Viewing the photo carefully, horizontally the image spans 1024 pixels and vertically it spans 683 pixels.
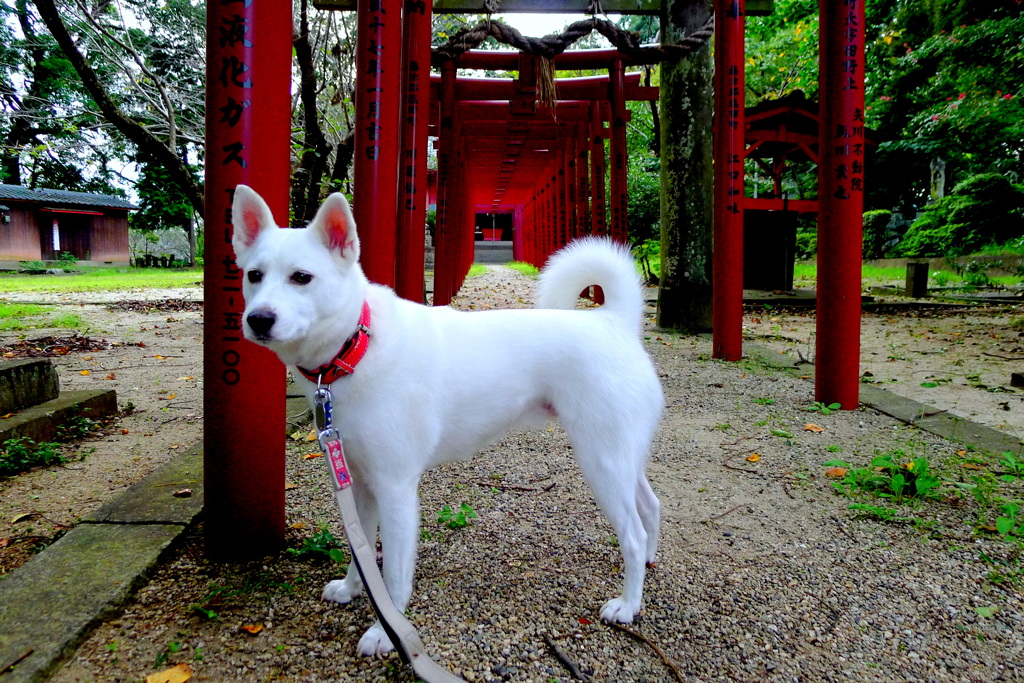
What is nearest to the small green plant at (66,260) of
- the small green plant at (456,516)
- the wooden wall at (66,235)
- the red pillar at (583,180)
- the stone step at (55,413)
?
the wooden wall at (66,235)

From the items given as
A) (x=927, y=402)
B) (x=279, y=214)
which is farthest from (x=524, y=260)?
(x=279, y=214)

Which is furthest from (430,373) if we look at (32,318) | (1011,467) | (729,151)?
(32,318)

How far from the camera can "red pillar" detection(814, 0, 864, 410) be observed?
4.32 m

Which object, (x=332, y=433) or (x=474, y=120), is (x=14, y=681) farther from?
(x=474, y=120)

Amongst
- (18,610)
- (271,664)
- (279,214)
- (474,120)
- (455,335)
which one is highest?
(474,120)

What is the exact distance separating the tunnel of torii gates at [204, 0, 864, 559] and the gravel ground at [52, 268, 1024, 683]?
0.41m

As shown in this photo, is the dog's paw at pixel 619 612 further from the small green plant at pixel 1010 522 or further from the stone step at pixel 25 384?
the stone step at pixel 25 384

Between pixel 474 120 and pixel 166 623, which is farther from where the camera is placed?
pixel 474 120

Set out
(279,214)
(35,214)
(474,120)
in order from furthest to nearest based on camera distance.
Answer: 1. (35,214)
2. (474,120)
3. (279,214)

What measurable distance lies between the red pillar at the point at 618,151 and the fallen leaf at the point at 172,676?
26.4ft

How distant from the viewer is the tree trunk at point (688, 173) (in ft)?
24.9

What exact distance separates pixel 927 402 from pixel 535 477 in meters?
3.38

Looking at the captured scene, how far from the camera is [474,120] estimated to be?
11359 mm

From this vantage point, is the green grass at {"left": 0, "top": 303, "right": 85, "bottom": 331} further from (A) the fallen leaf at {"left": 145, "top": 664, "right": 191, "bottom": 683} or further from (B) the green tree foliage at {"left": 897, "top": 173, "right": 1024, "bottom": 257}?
(B) the green tree foliage at {"left": 897, "top": 173, "right": 1024, "bottom": 257}
